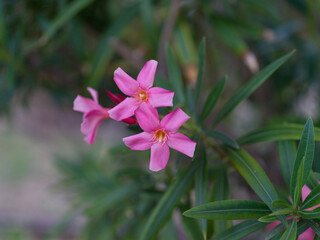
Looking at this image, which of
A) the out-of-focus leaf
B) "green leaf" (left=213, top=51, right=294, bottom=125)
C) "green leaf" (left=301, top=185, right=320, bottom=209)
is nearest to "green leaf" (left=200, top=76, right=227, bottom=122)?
"green leaf" (left=213, top=51, right=294, bottom=125)

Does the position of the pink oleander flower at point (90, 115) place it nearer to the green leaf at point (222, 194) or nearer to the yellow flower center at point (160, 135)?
the yellow flower center at point (160, 135)

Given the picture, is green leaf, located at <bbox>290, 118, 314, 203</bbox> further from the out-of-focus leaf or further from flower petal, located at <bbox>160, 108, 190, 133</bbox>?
the out-of-focus leaf

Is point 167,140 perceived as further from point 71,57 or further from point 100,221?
point 71,57

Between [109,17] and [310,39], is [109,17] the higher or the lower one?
the higher one

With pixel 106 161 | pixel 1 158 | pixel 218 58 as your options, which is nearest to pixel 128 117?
pixel 218 58

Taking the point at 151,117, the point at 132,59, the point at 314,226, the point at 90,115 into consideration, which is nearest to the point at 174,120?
the point at 151,117

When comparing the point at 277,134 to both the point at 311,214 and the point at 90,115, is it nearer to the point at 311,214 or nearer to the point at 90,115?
the point at 311,214

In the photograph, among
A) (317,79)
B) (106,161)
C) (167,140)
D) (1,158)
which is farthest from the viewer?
(1,158)
